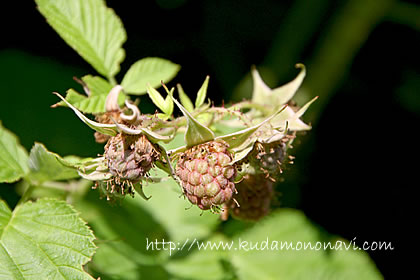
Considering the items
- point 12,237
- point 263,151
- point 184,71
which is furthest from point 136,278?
point 184,71

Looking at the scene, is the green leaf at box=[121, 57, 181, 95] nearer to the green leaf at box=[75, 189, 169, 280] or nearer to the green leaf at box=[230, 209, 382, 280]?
the green leaf at box=[75, 189, 169, 280]

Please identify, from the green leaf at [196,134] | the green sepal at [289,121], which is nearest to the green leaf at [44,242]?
the green leaf at [196,134]

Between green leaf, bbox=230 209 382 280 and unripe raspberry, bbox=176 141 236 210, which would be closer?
unripe raspberry, bbox=176 141 236 210

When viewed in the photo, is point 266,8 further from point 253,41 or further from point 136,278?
point 136,278

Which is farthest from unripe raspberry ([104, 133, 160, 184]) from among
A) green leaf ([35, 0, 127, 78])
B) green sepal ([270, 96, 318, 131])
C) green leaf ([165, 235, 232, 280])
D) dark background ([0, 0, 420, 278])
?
dark background ([0, 0, 420, 278])

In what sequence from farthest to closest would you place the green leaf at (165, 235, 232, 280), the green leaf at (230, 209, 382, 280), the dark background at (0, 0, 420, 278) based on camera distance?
the dark background at (0, 0, 420, 278) < the green leaf at (230, 209, 382, 280) < the green leaf at (165, 235, 232, 280)

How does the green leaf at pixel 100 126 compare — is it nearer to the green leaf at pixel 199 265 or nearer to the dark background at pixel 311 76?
the green leaf at pixel 199 265
